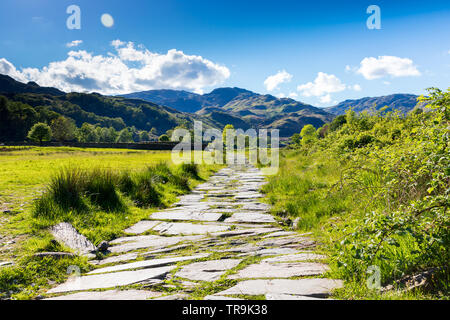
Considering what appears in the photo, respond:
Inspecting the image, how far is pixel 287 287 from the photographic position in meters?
2.02

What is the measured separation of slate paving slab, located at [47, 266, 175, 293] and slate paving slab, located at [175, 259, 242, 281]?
19 cm

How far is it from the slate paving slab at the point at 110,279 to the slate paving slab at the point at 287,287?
0.81 meters

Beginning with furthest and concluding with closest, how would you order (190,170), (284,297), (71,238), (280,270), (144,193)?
(190,170) → (144,193) → (71,238) → (280,270) → (284,297)

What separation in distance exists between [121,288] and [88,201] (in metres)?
2.91

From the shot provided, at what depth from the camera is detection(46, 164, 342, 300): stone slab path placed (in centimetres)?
205

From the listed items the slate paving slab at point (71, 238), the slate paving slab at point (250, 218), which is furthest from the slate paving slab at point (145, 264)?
the slate paving slab at point (250, 218)

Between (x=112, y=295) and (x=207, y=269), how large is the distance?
89 centimetres

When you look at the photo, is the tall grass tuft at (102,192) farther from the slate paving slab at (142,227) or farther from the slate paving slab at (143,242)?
the slate paving slab at (143,242)

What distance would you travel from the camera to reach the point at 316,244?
2.97 m

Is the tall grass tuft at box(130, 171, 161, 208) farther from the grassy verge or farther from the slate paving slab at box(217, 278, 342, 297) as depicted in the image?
the slate paving slab at box(217, 278, 342, 297)

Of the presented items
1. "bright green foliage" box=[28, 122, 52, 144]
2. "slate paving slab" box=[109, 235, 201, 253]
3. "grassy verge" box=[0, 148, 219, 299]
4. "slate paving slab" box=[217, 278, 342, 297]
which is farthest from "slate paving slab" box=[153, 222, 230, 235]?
"bright green foliage" box=[28, 122, 52, 144]

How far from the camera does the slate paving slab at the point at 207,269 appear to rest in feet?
7.73

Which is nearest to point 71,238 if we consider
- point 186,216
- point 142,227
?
point 142,227

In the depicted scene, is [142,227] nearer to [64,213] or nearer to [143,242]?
[143,242]
